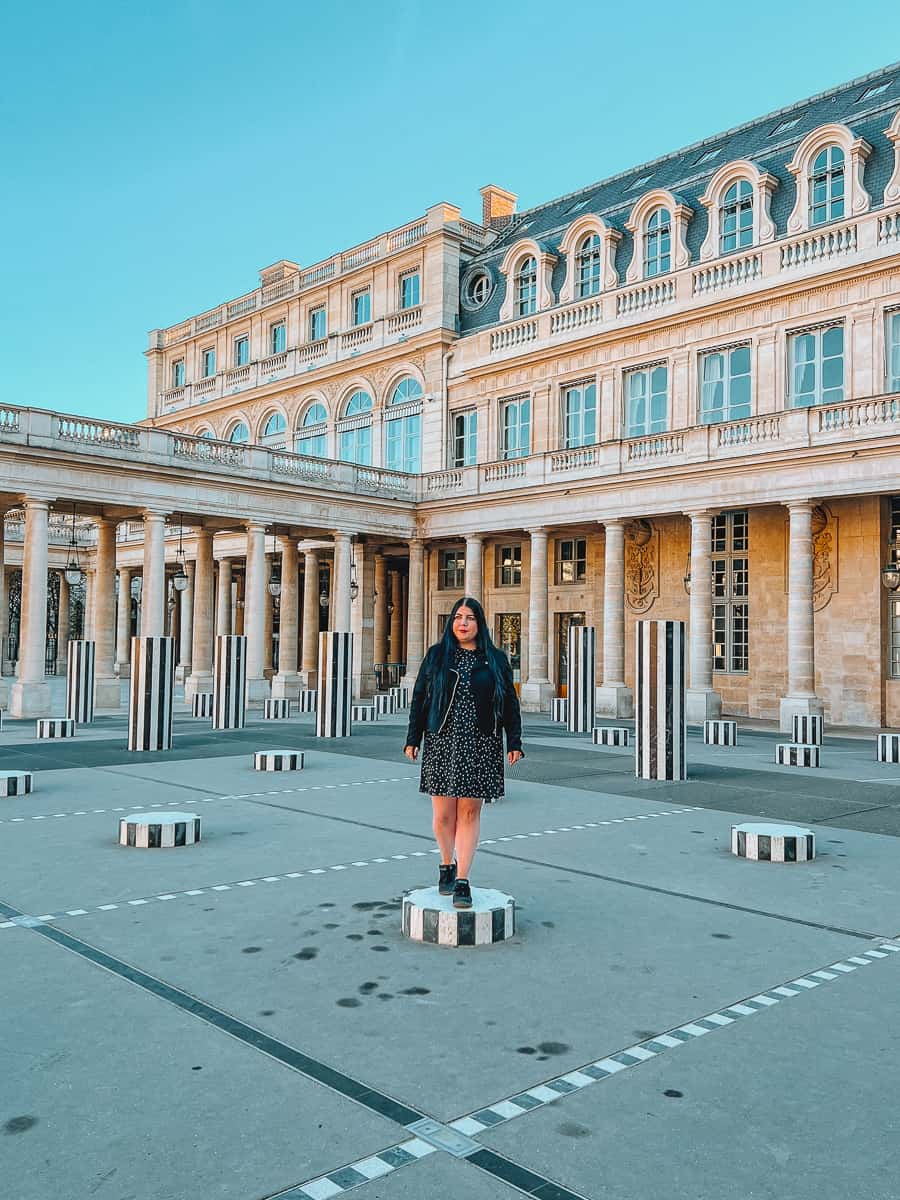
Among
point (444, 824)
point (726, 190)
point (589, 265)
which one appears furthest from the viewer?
point (589, 265)

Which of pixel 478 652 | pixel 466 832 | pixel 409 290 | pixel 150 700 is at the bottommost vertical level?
pixel 466 832

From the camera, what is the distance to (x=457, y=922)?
5859 millimetres

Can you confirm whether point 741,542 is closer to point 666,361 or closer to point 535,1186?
point 666,361

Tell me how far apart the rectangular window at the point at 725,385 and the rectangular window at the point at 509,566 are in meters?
8.81

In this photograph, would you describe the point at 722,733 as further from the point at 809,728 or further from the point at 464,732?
the point at 464,732

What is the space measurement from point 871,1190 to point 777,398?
24.7m

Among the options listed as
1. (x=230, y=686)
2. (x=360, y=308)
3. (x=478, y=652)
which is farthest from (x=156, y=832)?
(x=360, y=308)

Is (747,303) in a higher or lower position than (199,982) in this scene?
higher

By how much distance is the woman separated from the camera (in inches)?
241

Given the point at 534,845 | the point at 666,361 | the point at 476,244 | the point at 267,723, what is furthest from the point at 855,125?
the point at 534,845

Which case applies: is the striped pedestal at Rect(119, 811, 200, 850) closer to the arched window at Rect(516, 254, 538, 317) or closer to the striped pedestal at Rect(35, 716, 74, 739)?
the striped pedestal at Rect(35, 716, 74, 739)

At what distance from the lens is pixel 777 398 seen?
84.6 feet

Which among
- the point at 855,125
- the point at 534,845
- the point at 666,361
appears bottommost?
the point at 534,845

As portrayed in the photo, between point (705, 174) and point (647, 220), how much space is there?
6.96 ft
